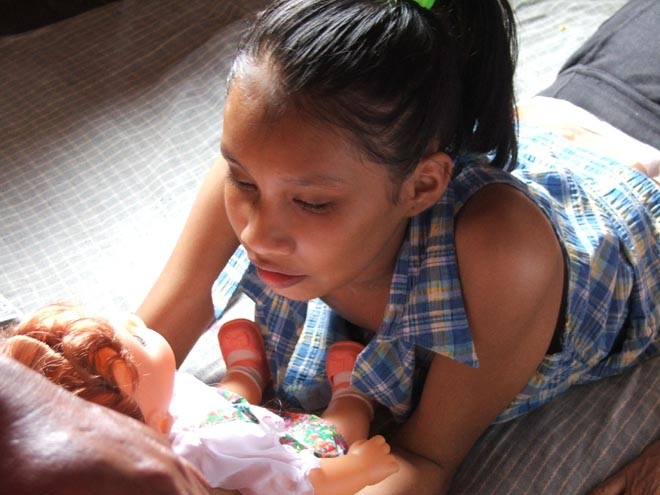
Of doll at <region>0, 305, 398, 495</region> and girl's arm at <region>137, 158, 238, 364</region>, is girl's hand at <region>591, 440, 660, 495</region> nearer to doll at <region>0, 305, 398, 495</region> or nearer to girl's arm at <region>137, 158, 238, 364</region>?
doll at <region>0, 305, 398, 495</region>

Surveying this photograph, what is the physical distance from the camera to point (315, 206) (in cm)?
94

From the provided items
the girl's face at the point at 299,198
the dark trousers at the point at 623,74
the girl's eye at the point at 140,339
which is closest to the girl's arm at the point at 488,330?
the girl's face at the point at 299,198

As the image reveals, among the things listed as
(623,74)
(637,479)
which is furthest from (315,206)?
(623,74)

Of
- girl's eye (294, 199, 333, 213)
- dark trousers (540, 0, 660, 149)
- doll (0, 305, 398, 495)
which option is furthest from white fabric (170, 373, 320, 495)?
dark trousers (540, 0, 660, 149)

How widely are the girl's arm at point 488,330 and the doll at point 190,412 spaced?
0.07 metres

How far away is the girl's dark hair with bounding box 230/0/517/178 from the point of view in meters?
0.89

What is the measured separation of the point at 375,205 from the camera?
38.1 inches

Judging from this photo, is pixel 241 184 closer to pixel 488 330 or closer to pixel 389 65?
pixel 389 65

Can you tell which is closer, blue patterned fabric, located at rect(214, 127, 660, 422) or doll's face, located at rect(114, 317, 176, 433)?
doll's face, located at rect(114, 317, 176, 433)

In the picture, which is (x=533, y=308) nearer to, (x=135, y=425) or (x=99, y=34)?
(x=135, y=425)

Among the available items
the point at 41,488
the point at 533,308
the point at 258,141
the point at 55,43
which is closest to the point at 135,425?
the point at 41,488

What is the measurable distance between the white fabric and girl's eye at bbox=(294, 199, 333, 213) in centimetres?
26

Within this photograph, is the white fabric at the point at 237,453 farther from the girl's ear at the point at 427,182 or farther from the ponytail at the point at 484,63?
the ponytail at the point at 484,63

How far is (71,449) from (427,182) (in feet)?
2.34
